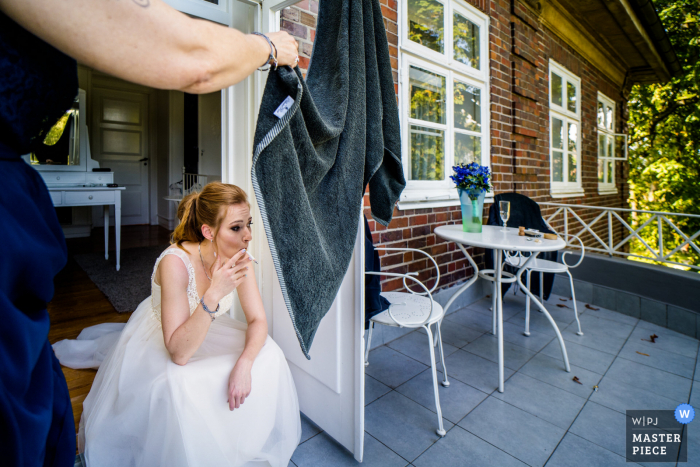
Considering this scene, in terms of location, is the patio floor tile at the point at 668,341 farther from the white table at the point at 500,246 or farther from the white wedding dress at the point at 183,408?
the white wedding dress at the point at 183,408

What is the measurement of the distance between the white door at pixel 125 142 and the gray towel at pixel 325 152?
6.53 m

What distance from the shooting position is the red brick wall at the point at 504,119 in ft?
8.63

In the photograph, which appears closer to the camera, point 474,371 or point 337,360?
point 337,360

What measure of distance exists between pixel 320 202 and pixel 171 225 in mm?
6058

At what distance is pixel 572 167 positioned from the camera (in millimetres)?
5648

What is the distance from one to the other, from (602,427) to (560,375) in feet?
1.72

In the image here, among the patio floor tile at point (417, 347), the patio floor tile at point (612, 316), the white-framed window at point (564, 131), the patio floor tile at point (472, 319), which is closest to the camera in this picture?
the patio floor tile at point (417, 347)

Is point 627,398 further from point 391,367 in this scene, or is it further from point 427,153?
point 427,153

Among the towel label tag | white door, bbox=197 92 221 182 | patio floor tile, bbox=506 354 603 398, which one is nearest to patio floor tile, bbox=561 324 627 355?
patio floor tile, bbox=506 354 603 398

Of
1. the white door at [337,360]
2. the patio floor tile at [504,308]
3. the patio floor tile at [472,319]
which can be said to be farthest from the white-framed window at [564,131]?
the white door at [337,360]

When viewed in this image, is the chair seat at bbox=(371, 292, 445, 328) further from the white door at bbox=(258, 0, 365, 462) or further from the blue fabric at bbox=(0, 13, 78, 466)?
the blue fabric at bbox=(0, 13, 78, 466)

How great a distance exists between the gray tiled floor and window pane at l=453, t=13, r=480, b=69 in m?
2.46

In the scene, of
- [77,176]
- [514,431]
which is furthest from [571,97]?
[77,176]

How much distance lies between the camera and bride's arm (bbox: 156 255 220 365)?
124cm
